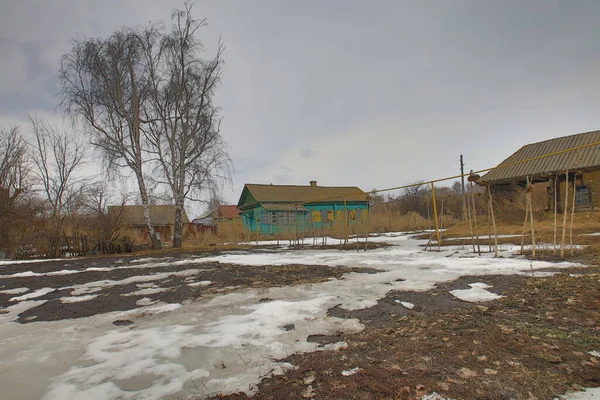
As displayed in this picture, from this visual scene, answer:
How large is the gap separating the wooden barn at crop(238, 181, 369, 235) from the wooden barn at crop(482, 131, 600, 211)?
11.2 metres

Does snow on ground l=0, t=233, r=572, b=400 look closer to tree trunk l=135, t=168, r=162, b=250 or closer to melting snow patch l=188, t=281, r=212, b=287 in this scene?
melting snow patch l=188, t=281, r=212, b=287

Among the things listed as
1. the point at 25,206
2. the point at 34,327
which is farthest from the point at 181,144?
the point at 34,327

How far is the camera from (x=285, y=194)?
33.1 meters

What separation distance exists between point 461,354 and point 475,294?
2087 millimetres

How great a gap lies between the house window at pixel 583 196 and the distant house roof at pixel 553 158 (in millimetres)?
1236

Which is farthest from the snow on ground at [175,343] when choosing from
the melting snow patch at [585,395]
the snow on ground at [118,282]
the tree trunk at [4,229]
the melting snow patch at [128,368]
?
the tree trunk at [4,229]

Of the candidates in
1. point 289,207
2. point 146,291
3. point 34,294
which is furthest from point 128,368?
point 289,207

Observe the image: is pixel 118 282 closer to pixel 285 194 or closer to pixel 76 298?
pixel 76 298

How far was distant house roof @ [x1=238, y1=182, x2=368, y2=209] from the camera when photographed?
31.1 meters

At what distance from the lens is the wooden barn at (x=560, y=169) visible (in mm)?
16250

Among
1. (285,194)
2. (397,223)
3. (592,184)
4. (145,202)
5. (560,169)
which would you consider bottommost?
(397,223)

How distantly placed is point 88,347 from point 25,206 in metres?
15.1

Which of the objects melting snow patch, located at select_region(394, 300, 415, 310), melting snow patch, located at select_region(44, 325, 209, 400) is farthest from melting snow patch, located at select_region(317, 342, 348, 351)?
melting snow patch, located at select_region(394, 300, 415, 310)

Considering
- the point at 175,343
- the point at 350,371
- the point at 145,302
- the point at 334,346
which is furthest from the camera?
the point at 145,302
